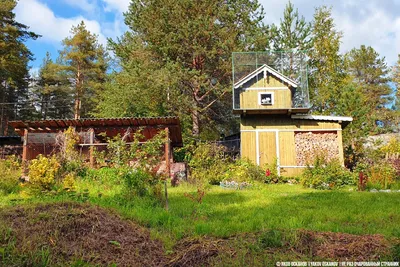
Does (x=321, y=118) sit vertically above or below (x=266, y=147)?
above

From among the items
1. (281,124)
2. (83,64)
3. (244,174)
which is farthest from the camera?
(83,64)

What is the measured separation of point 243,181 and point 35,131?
33.5 feet

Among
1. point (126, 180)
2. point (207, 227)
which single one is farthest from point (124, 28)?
point (207, 227)

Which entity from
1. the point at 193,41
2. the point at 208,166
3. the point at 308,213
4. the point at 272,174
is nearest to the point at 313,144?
the point at 272,174

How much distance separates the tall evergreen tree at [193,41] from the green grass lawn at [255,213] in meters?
11.8

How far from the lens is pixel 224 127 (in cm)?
2395

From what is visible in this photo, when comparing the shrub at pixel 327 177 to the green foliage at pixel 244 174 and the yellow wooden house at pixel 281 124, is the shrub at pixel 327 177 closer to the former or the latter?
→ the green foliage at pixel 244 174

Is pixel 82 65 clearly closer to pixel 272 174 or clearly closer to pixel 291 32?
pixel 291 32

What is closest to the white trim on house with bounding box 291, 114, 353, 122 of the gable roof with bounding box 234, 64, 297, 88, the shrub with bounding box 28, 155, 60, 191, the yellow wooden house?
the yellow wooden house

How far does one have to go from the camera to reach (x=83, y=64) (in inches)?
1139

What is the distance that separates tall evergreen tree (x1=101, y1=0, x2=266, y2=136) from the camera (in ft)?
60.5

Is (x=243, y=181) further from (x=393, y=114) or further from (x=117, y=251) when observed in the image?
(x=393, y=114)

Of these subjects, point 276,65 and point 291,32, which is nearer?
point 276,65

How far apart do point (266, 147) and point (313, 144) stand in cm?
243
